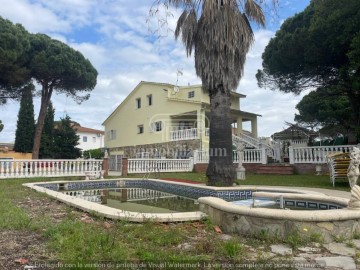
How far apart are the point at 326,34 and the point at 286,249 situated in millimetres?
14836

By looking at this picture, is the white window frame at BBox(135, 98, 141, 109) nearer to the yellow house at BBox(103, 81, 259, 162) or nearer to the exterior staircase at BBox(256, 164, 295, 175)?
the yellow house at BBox(103, 81, 259, 162)

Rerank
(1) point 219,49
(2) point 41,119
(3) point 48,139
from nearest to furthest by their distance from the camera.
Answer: (1) point 219,49
(2) point 41,119
(3) point 48,139

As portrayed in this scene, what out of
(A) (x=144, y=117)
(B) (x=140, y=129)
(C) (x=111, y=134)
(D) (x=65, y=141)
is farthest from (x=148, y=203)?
(C) (x=111, y=134)

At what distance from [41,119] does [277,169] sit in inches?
787

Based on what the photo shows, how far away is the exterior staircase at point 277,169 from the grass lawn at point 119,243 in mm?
13970

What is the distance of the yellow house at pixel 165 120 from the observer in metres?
27.2

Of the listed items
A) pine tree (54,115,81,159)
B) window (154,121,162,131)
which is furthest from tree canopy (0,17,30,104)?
window (154,121,162,131)

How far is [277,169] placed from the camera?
18.8 metres

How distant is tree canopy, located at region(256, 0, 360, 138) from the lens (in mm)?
14227

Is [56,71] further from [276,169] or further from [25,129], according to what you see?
[276,169]

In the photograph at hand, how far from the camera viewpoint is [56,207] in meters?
7.21

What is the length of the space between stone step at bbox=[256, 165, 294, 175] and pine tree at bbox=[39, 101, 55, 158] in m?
22.4

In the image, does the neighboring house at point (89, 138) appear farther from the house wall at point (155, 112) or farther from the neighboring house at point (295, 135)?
the neighboring house at point (295, 135)

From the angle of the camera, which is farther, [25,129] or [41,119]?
[25,129]
